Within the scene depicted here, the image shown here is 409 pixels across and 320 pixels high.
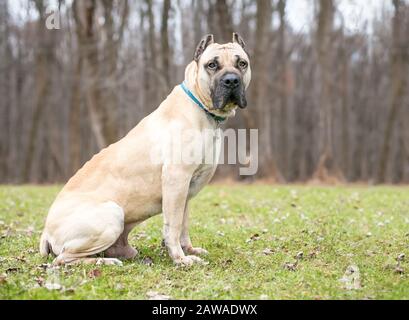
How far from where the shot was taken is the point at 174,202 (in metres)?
4.89

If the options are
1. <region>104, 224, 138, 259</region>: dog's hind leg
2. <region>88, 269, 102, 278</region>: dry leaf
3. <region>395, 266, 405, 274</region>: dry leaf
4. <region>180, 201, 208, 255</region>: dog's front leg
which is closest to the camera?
<region>88, 269, 102, 278</region>: dry leaf

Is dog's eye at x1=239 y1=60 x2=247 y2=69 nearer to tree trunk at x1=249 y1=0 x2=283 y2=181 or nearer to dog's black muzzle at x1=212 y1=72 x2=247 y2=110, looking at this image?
dog's black muzzle at x1=212 y1=72 x2=247 y2=110

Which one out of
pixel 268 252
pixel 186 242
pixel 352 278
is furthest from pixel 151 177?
pixel 352 278

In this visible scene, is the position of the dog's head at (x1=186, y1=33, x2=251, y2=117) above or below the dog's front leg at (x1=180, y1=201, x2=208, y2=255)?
above

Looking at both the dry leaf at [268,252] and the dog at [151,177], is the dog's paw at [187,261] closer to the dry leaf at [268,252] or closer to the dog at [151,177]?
the dog at [151,177]

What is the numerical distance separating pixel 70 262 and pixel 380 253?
10.1ft

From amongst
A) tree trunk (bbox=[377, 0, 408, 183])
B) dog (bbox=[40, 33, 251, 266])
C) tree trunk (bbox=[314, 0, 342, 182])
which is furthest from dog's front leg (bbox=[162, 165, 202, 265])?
tree trunk (bbox=[377, 0, 408, 183])

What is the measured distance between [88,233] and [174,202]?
808 mm

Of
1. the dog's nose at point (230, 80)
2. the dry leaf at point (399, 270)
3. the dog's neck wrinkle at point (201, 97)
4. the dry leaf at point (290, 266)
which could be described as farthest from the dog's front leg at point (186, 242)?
the dry leaf at point (399, 270)

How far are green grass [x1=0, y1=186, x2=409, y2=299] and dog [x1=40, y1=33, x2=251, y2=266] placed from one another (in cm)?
25

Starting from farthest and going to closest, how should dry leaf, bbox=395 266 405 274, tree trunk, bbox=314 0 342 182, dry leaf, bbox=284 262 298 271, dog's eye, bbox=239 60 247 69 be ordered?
tree trunk, bbox=314 0 342 182 < dog's eye, bbox=239 60 247 69 < dry leaf, bbox=284 262 298 271 < dry leaf, bbox=395 266 405 274

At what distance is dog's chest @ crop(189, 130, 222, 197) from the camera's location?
4.93 m

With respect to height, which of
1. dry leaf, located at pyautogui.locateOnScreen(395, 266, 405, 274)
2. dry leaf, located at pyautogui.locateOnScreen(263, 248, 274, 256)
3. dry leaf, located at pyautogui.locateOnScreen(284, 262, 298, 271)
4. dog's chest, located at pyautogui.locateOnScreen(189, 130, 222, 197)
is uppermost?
dog's chest, located at pyautogui.locateOnScreen(189, 130, 222, 197)
